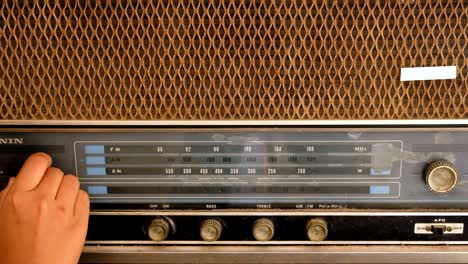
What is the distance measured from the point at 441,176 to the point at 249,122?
1.03 feet

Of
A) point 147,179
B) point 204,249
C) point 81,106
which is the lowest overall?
point 204,249

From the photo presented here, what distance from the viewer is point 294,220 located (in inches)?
29.5

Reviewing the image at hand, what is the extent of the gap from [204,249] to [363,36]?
16.5 inches

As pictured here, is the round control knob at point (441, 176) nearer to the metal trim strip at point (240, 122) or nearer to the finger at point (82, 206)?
the metal trim strip at point (240, 122)

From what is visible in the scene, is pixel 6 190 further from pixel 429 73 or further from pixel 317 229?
pixel 429 73

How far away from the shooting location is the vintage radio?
668mm

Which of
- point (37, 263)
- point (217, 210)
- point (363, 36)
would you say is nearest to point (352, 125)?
point (363, 36)

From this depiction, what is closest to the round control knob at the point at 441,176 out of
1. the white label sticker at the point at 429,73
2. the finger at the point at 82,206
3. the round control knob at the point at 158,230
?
the white label sticker at the point at 429,73

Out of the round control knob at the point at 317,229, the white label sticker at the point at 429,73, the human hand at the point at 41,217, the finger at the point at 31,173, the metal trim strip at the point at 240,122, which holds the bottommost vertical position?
the round control knob at the point at 317,229

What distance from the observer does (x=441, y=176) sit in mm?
719

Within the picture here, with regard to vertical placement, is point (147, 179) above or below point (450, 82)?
below

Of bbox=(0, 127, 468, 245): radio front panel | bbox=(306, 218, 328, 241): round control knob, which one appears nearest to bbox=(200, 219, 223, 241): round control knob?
bbox=(0, 127, 468, 245): radio front panel

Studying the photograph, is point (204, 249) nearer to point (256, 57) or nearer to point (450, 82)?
point (256, 57)

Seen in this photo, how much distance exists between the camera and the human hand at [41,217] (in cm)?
65
